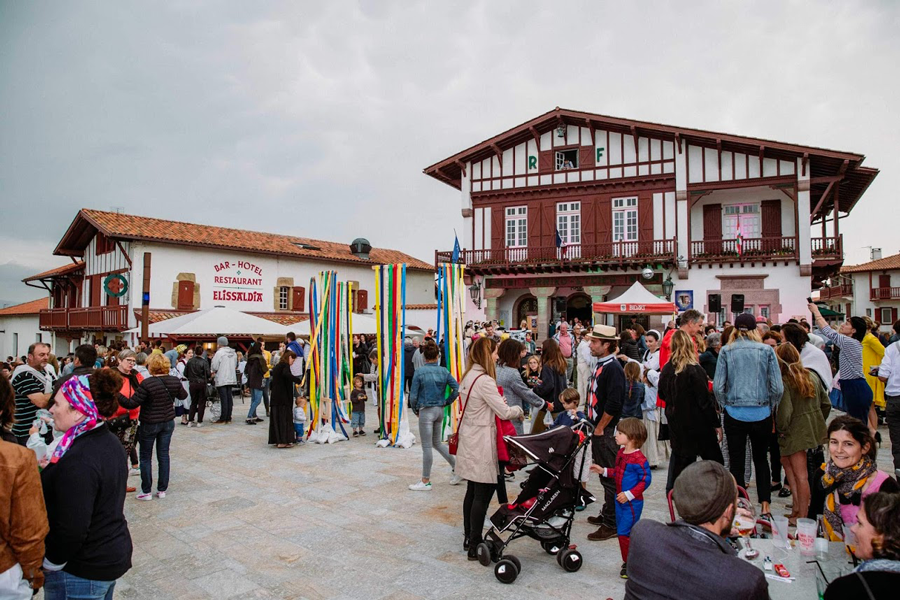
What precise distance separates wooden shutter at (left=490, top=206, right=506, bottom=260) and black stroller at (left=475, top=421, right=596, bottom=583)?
20818mm

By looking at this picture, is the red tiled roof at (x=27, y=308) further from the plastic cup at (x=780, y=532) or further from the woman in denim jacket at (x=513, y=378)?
the plastic cup at (x=780, y=532)

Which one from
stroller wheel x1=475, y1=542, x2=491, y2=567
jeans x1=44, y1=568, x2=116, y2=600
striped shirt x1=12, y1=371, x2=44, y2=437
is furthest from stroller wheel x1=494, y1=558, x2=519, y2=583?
striped shirt x1=12, y1=371, x2=44, y2=437

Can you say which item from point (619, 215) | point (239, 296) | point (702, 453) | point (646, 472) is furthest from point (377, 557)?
point (239, 296)

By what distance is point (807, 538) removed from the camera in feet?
9.61

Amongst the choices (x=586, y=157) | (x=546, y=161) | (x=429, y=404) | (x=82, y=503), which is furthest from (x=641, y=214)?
(x=82, y=503)

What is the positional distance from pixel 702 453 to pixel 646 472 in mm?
998

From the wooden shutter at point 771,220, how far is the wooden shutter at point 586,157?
21.8 feet

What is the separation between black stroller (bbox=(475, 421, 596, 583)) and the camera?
4469mm

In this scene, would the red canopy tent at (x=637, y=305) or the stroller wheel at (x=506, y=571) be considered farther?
the red canopy tent at (x=637, y=305)

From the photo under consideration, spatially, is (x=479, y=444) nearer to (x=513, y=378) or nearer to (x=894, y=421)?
(x=513, y=378)

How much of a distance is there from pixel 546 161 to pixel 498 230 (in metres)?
3.45

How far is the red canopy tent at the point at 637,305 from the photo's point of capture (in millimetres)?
17578

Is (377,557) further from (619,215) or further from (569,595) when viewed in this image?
(619,215)

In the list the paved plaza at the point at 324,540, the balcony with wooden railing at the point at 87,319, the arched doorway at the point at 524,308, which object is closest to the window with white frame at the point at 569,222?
the arched doorway at the point at 524,308
